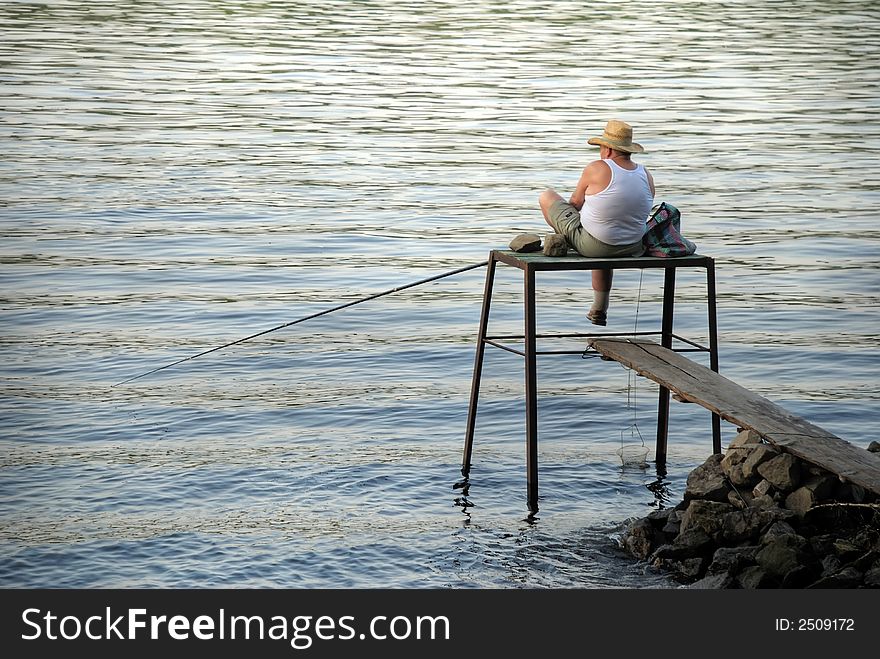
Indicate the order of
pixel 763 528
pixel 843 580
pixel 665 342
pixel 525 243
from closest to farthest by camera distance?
pixel 843 580 → pixel 763 528 → pixel 525 243 → pixel 665 342

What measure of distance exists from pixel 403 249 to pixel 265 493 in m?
9.40

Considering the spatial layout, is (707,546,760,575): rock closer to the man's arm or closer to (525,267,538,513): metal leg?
(525,267,538,513): metal leg

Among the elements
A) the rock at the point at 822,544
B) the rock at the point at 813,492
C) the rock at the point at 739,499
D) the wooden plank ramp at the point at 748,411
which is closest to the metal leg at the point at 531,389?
the wooden plank ramp at the point at 748,411

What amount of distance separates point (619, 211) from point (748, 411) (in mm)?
1689

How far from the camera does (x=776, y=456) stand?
9312 millimetres

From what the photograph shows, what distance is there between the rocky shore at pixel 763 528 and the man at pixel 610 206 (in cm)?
150

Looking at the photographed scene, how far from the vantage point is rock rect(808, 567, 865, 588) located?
8.17 metres

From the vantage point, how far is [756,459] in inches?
368

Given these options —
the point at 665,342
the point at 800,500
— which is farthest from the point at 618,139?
the point at 800,500

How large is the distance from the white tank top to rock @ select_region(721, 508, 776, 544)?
6.75 feet

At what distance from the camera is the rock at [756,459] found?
9352 mm

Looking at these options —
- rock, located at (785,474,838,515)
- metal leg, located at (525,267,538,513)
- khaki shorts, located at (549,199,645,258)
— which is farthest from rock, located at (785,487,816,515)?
khaki shorts, located at (549,199,645,258)

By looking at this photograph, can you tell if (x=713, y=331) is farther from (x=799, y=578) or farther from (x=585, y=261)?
(x=799, y=578)

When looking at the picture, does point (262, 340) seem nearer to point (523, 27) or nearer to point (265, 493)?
point (265, 493)
